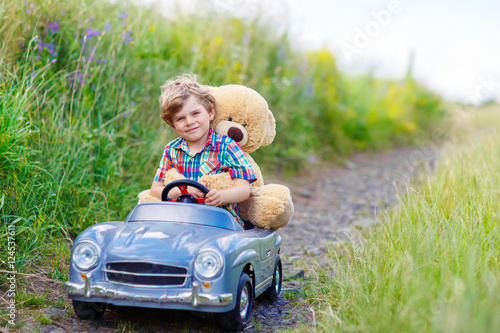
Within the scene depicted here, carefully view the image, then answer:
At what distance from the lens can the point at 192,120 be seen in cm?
384

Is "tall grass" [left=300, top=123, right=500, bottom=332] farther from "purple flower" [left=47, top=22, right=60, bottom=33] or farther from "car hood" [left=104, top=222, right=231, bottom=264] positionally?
"purple flower" [left=47, top=22, right=60, bottom=33]

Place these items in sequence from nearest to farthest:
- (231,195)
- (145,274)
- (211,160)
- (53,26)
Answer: (145,274)
(231,195)
(211,160)
(53,26)

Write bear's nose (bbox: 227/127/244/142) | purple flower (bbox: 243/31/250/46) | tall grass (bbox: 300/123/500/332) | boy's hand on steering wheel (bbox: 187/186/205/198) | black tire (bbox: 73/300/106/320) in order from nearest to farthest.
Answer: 1. tall grass (bbox: 300/123/500/332)
2. black tire (bbox: 73/300/106/320)
3. boy's hand on steering wheel (bbox: 187/186/205/198)
4. bear's nose (bbox: 227/127/244/142)
5. purple flower (bbox: 243/31/250/46)

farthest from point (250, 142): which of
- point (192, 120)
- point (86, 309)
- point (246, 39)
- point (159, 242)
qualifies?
point (246, 39)

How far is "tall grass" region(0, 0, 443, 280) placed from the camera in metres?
4.09

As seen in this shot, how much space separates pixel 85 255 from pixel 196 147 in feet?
4.08

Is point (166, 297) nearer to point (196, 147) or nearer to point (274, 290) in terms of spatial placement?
point (274, 290)

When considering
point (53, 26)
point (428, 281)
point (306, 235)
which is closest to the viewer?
point (428, 281)

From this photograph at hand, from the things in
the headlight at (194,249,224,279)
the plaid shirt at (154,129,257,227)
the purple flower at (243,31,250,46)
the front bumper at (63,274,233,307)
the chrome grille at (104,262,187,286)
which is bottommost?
the front bumper at (63,274,233,307)

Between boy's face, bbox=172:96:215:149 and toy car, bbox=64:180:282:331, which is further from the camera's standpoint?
boy's face, bbox=172:96:215:149

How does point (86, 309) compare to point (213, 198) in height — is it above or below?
below

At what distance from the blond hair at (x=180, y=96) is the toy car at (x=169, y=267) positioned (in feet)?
2.76

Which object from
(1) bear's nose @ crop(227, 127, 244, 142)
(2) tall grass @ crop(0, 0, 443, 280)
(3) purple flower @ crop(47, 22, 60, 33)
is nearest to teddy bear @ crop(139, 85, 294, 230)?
(1) bear's nose @ crop(227, 127, 244, 142)

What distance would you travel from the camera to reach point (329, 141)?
37.6 feet
